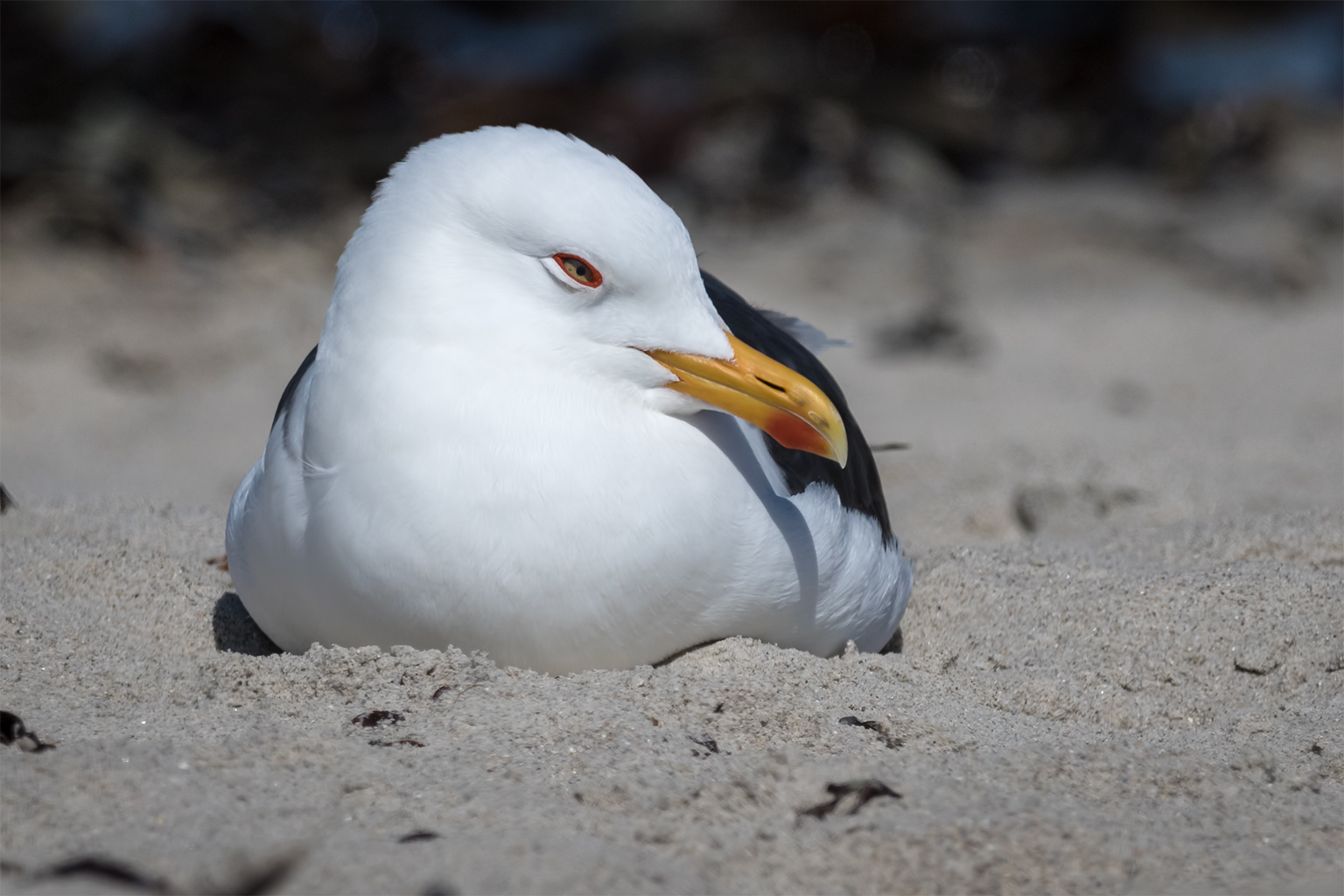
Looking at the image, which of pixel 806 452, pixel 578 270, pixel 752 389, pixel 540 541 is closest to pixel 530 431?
pixel 540 541

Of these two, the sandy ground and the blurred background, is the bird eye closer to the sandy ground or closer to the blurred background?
the sandy ground

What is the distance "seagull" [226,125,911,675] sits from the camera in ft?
8.20

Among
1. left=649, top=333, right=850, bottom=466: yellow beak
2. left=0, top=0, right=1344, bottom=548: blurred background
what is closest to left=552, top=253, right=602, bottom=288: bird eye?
left=649, top=333, right=850, bottom=466: yellow beak

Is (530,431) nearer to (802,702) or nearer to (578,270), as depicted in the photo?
(578,270)

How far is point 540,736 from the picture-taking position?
2.47 m

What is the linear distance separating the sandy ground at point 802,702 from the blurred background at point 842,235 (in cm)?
6

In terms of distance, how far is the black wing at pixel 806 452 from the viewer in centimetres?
294

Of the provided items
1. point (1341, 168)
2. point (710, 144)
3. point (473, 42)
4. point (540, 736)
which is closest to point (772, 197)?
point (710, 144)

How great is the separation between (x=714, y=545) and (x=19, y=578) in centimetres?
191

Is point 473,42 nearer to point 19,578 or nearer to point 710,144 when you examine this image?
point 710,144

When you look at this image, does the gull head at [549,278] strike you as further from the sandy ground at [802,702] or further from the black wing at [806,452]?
the sandy ground at [802,702]

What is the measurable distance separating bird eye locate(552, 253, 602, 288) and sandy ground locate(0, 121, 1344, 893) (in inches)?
29.9

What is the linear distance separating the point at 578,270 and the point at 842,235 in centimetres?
703

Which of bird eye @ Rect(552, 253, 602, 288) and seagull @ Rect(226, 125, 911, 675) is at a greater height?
bird eye @ Rect(552, 253, 602, 288)
